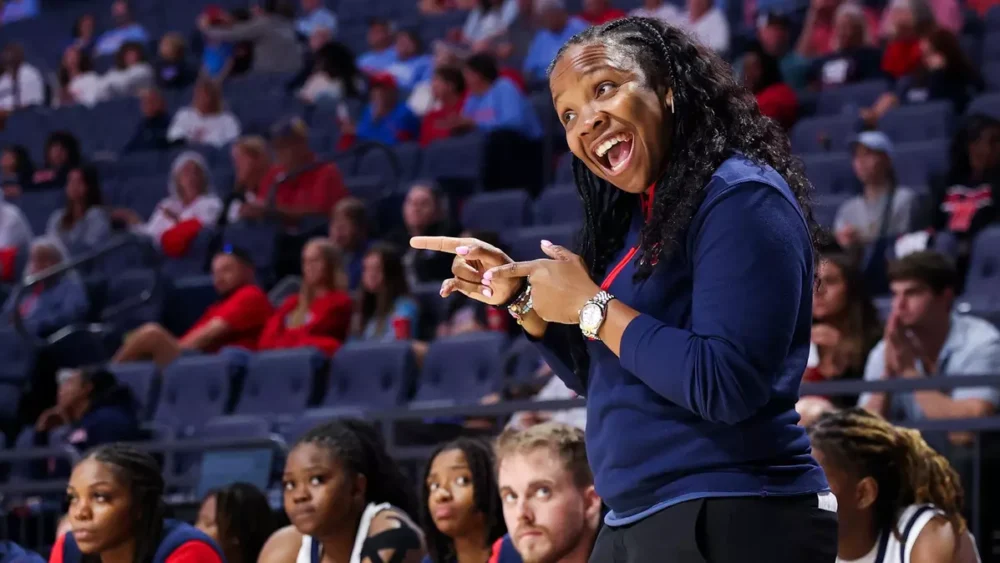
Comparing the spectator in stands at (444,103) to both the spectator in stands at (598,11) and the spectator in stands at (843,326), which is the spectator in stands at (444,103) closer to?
the spectator in stands at (598,11)

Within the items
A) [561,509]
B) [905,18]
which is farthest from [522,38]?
[561,509]

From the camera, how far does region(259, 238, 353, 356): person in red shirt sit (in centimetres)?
762

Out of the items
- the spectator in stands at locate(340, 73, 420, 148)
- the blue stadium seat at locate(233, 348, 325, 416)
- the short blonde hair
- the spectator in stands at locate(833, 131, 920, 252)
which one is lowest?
the short blonde hair

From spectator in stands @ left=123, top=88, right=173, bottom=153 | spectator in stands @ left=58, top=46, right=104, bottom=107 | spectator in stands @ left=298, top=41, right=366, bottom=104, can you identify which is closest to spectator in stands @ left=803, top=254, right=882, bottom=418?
spectator in stands @ left=298, top=41, right=366, bottom=104

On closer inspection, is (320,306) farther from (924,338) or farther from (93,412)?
(924,338)

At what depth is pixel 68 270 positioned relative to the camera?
359 inches

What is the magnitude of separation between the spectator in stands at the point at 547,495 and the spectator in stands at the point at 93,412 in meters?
3.85

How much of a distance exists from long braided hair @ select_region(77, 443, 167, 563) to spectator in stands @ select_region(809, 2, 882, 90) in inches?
225

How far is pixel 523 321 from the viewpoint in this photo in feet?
6.69

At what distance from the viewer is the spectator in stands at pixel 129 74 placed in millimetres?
12547

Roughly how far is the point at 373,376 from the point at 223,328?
1503 millimetres

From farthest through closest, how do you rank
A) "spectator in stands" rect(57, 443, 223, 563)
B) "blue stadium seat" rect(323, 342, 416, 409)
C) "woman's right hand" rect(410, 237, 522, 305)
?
"blue stadium seat" rect(323, 342, 416, 409), "spectator in stands" rect(57, 443, 223, 563), "woman's right hand" rect(410, 237, 522, 305)

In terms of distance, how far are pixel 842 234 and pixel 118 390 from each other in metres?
3.53

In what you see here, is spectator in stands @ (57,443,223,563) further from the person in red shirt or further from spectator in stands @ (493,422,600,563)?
the person in red shirt
